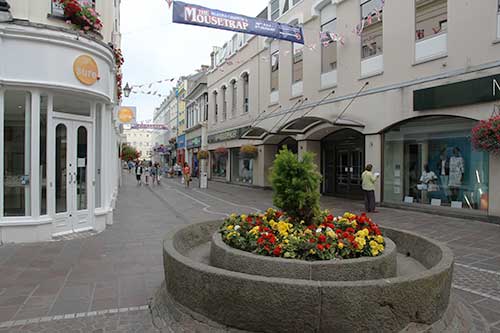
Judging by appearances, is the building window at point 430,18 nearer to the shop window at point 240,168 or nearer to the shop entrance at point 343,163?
the shop entrance at point 343,163

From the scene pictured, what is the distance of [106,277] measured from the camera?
515 centimetres

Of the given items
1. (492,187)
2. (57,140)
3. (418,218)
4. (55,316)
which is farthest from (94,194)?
(492,187)

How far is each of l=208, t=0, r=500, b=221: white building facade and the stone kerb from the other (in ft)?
26.7

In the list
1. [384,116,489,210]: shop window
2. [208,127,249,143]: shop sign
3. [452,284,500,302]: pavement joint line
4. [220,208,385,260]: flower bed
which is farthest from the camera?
[208,127,249,143]: shop sign

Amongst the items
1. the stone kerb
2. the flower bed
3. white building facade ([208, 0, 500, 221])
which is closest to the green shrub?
the flower bed

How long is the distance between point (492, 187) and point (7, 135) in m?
11.6

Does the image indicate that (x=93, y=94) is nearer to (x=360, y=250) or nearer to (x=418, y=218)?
(x=360, y=250)

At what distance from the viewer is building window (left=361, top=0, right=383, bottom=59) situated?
1306 cm

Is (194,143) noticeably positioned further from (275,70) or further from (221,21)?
(221,21)

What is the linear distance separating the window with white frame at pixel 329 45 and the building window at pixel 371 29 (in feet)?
5.53

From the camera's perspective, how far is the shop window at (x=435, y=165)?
10445 millimetres

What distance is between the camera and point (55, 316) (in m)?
3.87

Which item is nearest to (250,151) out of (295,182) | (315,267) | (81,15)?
(81,15)

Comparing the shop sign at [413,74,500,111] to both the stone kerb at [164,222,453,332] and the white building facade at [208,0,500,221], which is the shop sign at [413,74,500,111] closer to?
the white building facade at [208,0,500,221]
